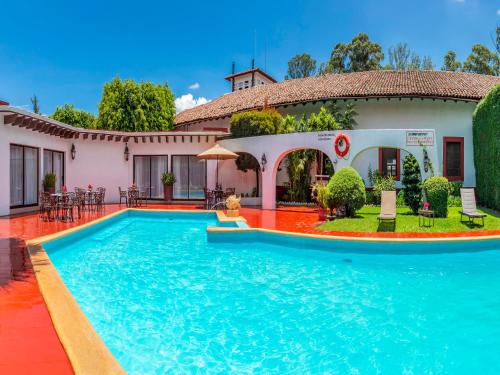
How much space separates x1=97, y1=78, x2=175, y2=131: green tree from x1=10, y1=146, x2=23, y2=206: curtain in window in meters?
15.2

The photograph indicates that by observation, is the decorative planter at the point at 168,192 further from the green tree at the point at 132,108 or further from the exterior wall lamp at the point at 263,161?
the green tree at the point at 132,108

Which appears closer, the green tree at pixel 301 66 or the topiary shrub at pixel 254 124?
the topiary shrub at pixel 254 124

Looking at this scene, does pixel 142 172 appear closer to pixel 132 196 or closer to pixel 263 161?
pixel 132 196

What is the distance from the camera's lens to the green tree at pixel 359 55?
42.5m

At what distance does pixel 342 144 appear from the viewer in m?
15.8

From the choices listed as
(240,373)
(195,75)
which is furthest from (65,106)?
(240,373)

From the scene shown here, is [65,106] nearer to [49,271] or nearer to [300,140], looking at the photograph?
[300,140]

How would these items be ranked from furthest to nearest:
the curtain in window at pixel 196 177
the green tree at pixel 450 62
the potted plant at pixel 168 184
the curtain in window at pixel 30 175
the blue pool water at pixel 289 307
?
the green tree at pixel 450 62 → the curtain in window at pixel 196 177 → the potted plant at pixel 168 184 → the curtain in window at pixel 30 175 → the blue pool water at pixel 289 307

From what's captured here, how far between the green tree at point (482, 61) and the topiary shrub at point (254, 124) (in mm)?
28974

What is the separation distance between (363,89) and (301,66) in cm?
3859

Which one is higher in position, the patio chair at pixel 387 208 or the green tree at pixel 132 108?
the green tree at pixel 132 108

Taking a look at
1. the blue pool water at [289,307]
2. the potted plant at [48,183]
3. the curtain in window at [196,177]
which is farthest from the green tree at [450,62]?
the potted plant at [48,183]

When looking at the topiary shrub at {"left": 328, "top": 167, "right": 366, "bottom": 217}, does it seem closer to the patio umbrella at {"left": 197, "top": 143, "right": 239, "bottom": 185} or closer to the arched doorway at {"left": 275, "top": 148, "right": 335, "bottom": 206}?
the arched doorway at {"left": 275, "top": 148, "right": 335, "bottom": 206}

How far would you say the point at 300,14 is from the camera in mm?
24203
